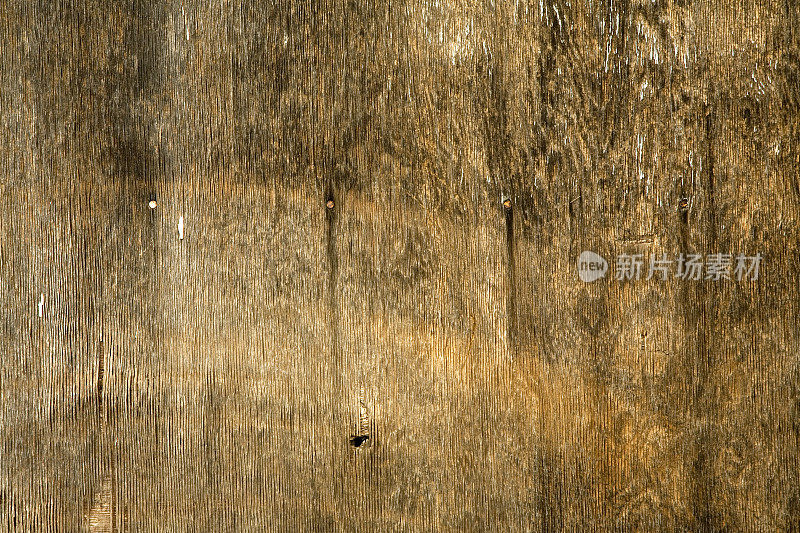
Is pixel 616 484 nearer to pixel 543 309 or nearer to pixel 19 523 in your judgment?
pixel 543 309

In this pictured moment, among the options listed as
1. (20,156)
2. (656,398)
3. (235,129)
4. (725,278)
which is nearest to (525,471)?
(656,398)

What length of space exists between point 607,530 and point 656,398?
6.8 inches

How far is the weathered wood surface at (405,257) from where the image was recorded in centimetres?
69

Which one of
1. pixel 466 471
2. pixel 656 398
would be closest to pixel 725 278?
pixel 656 398

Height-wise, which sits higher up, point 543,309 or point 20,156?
point 20,156

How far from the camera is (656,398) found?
2.27ft

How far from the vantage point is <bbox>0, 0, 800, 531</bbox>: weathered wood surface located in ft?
2.26

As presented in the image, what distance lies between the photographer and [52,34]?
0.69m

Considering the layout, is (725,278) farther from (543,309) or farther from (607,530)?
(607,530)

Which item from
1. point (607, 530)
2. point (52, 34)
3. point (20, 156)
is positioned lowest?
point (607, 530)

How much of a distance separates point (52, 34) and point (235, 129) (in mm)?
248

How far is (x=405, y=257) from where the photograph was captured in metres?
0.69

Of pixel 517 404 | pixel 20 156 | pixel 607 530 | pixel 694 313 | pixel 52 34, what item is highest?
pixel 52 34

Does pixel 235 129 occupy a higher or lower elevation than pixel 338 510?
higher
